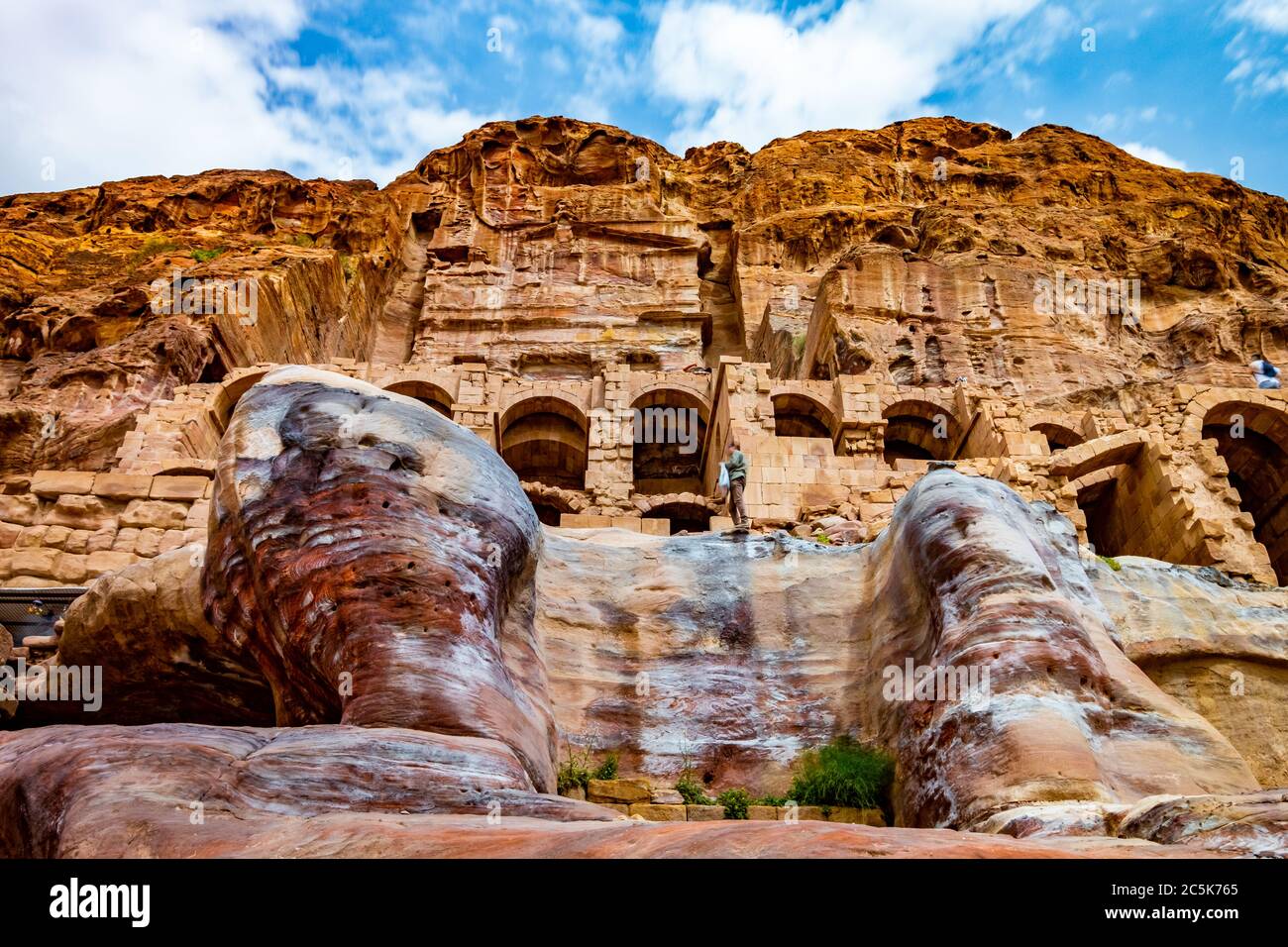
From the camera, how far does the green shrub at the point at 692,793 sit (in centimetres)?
810

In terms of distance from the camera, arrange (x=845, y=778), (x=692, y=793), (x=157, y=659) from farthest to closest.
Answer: (x=157, y=659) → (x=692, y=793) → (x=845, y=778)

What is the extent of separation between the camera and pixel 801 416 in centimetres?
2633

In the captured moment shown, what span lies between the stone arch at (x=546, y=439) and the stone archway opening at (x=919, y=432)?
753cm

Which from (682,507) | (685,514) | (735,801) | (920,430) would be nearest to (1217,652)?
(735,801)

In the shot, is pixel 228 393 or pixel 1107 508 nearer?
pixel 1107 508

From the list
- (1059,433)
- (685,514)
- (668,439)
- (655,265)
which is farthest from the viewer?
(655,265)

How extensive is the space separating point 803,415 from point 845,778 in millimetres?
18879

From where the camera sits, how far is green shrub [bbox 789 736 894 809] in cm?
781

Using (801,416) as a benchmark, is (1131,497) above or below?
below

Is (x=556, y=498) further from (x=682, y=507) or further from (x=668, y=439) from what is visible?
(x=668, y=439)

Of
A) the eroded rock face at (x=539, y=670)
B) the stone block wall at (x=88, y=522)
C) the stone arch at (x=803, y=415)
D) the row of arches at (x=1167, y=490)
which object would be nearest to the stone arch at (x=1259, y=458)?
the row of arches at (x=1167, y=490)
